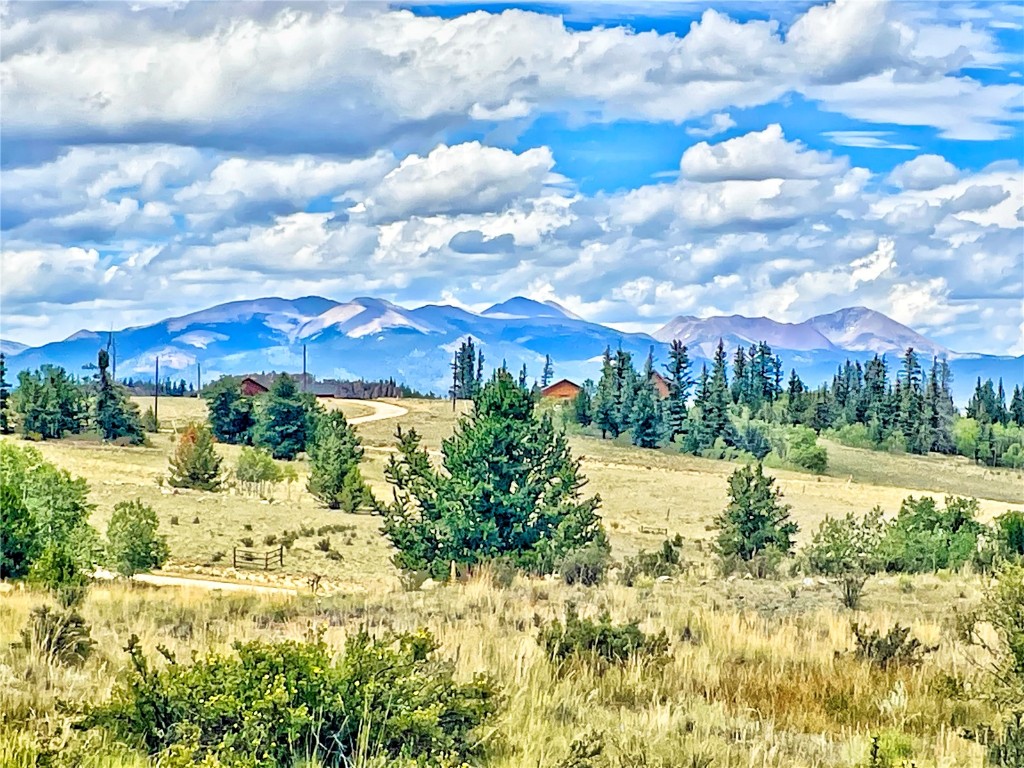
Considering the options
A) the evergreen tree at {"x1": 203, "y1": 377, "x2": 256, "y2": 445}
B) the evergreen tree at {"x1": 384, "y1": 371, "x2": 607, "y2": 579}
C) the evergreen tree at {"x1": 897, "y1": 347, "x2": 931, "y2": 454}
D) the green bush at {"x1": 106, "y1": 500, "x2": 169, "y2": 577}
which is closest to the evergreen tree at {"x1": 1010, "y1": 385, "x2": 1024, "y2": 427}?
the evergreen tree at {"x1": 897, "y1": 347, "x2": 931, "y2": 454}

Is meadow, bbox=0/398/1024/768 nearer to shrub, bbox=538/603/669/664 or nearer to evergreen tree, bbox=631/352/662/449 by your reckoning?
shrub, bbox=538/603/669/664

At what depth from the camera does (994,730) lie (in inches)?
246

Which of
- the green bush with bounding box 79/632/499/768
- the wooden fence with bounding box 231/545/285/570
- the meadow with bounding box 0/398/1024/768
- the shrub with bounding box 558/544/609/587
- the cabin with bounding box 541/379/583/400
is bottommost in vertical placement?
the wooden fence with bounding box 231/545/285/570

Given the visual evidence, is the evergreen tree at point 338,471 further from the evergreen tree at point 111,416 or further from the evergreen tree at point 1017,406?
the evergreen tree at point 1017,406

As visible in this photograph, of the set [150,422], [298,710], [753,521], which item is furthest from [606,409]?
[298,710]

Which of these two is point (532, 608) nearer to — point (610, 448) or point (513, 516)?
point (513, 516)

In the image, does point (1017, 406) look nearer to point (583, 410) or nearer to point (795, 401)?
point (795, 401)

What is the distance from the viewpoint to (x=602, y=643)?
8570mm

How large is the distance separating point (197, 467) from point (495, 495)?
3329cm

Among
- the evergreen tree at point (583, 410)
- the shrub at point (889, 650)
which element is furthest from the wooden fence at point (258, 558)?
the evergreen tree at point (583, 410)

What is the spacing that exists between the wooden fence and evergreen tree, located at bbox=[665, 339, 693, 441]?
6004 centimetres

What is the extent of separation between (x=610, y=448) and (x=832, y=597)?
249ft

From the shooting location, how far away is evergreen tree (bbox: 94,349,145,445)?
7788 centimetres

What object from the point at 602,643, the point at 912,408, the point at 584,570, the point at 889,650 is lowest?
the point at 584,570
